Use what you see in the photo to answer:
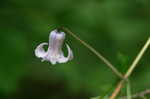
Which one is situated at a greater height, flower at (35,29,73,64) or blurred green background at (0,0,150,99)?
blurred green background at (0,0,150,99)

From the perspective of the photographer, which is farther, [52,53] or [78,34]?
[78,34]

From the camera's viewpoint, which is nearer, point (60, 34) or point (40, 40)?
point (60, 34)

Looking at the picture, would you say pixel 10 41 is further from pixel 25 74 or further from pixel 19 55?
pixel 25 74

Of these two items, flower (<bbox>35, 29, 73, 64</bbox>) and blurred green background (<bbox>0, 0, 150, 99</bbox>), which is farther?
blurred green background (<bbox>0, 0, 150, 99</bbox>)

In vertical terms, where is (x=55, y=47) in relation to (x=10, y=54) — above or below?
below

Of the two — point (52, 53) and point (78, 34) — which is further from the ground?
point (78, 34)

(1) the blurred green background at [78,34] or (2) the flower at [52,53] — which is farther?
(1) the blurred green background at [78,34]

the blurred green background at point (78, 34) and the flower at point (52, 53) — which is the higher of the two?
the blurred green background at point (78, 34)

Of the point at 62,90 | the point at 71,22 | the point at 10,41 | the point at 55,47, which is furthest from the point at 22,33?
the point at 55,47
